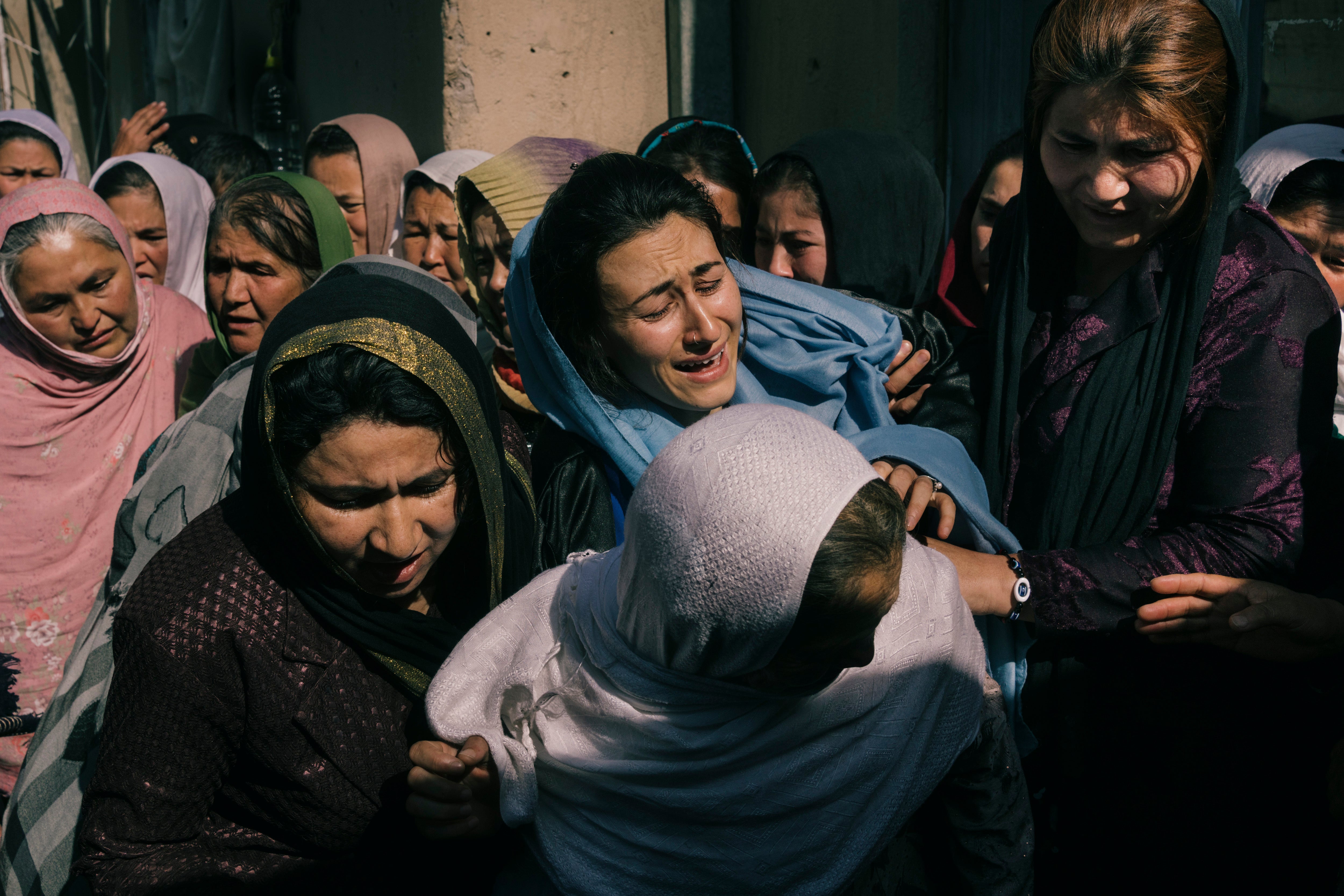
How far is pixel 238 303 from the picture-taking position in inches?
113

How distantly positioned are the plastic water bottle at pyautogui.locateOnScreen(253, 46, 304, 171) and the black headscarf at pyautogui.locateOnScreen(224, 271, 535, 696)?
7547 mm

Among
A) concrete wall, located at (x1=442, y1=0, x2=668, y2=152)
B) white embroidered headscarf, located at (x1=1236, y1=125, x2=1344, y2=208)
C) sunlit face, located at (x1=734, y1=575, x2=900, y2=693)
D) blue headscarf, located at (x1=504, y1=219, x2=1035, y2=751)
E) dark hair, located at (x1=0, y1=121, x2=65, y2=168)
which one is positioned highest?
concrete wall, located at (x1=442, y1=0, x2=668, y2=152)

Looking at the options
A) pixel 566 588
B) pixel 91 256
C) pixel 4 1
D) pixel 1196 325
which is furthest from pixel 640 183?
pixel 4 1

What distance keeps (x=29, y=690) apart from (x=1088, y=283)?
3.59m

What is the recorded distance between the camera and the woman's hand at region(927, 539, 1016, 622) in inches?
63.2

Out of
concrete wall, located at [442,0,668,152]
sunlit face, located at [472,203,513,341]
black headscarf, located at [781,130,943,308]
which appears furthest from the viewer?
concrete wall, located at [442,0,668,152]

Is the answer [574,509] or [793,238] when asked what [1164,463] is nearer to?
[574,509]

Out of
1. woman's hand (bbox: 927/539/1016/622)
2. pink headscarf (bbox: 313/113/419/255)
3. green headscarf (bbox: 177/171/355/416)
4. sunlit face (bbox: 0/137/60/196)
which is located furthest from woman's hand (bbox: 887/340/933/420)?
sunlit face (bbox: 0/137/60/196)

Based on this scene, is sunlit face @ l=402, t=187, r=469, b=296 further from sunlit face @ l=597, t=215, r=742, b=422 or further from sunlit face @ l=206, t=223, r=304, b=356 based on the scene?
sunlit face @ l=597, t=215, r=742, b=422

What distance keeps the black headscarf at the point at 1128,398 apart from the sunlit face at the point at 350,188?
3.19 metres

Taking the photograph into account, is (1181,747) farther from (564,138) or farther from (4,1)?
(4,1)

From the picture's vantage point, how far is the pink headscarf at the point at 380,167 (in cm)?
417

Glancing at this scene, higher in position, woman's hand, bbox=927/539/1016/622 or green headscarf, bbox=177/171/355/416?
green headscarf, bbox=177/171/355/416

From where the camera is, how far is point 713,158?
2.92m
